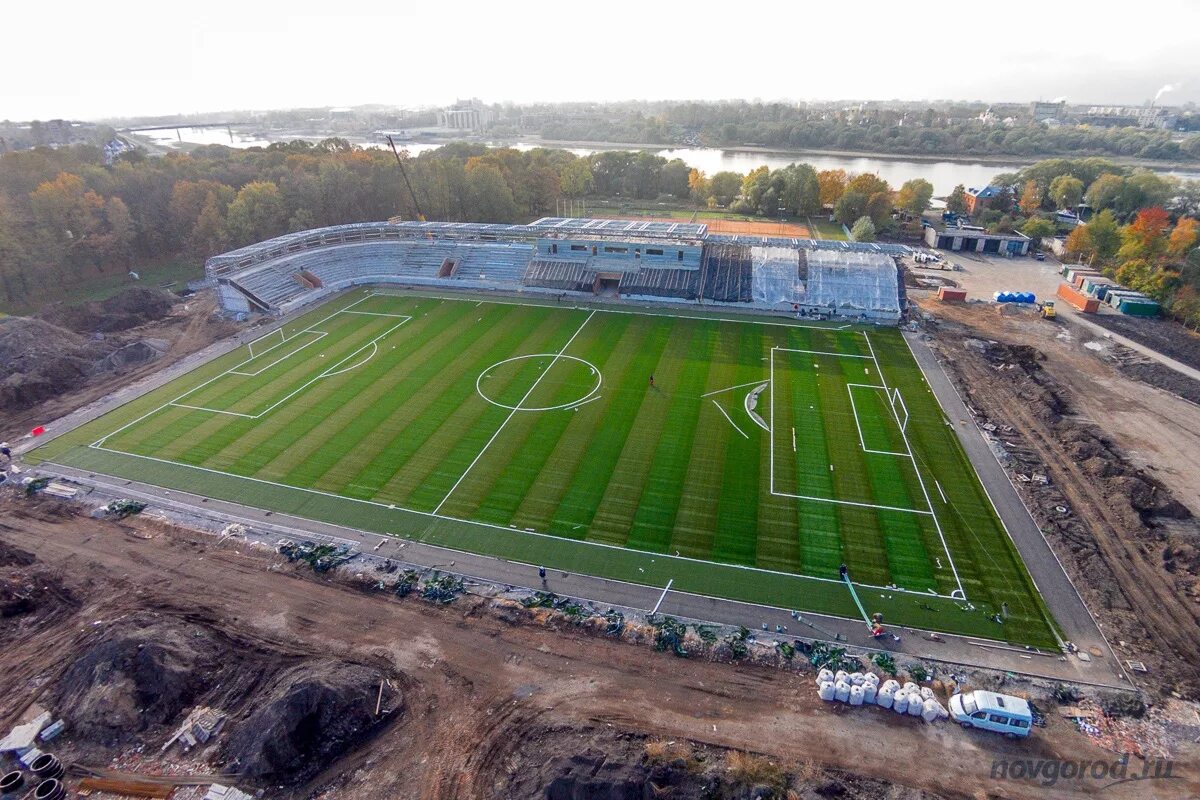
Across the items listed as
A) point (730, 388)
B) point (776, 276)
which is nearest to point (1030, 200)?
point (776, 276)

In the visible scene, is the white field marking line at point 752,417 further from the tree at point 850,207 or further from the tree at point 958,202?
the tree at point 958,202

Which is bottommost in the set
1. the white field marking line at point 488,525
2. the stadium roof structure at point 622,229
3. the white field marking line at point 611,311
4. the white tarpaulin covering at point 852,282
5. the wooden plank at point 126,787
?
the wooden plank at point 126,787

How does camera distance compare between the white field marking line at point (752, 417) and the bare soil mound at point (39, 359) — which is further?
the bare soil mound at point (39, 359)

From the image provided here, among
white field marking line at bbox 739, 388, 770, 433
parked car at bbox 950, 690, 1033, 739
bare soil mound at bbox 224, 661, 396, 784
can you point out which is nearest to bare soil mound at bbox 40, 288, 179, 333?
bare soil mound at bbox 224, 661, 396, 784

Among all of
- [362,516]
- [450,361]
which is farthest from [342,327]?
[362,516]

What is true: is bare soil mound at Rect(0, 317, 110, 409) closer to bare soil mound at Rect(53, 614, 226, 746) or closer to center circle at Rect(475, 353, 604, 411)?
bare soil mound at Rect(53, 614, 226, 746)

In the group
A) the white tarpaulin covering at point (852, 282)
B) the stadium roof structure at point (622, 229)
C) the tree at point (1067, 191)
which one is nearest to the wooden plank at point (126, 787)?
the white tarpaulin covering at point (852, 282)
